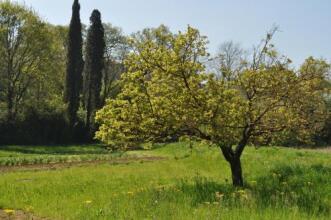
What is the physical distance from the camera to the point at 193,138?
1423cm

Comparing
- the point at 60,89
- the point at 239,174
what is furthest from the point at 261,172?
the point at 60,89

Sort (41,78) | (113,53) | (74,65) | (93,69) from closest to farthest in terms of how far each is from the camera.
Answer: (41,78), (74,65), (93,69), (113,53)

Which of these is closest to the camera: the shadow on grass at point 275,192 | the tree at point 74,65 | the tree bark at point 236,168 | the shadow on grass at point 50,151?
the shadow on grass at point 275,192

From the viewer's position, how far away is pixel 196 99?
1320 cm

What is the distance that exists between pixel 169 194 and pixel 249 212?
3105 millimetres

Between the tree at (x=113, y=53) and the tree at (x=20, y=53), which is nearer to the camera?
the tree at (x=20, y=53)

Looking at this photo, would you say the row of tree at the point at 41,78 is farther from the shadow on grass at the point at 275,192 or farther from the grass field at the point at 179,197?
the shadow on grass at the point at 275,192

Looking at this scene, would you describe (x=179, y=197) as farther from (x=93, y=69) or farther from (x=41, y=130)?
(x=93, y=69)

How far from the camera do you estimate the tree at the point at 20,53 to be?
5341cm

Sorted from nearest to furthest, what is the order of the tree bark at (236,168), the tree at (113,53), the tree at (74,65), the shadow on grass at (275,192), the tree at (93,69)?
the shadow on grass at (275,192) → the tree bark at (236,168) → the tree at (74,65) → the tree at (93,69) → the tree at (113,53)

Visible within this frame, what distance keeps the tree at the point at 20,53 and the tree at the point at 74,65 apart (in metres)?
3.93

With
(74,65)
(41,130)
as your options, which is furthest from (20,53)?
(41,130)

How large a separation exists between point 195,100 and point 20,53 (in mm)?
45500

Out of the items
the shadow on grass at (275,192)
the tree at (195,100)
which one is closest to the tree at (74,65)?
the shadow on grass at (275,192)
